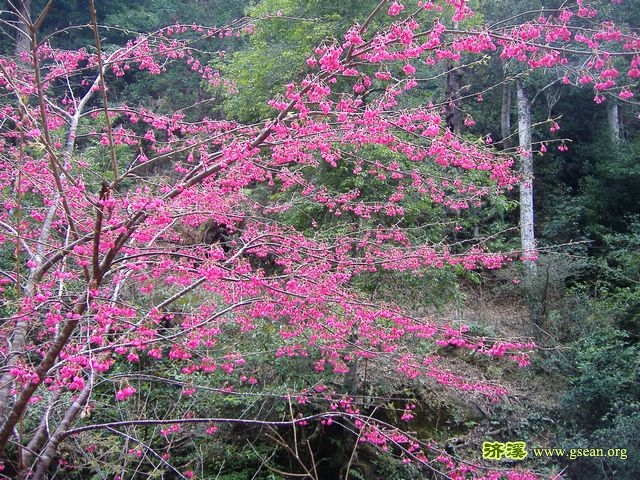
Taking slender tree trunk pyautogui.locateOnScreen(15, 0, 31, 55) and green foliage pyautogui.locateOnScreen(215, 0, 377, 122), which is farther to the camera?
green foliage pyautogui.locateOnScreen(215, 0, 377, 122)

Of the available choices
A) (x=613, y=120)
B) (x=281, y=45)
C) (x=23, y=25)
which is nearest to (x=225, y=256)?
(x=281, y=45)

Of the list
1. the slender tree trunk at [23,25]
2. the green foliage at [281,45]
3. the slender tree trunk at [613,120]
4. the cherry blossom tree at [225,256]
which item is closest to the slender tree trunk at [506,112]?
the slender tree trunk at [613,120]

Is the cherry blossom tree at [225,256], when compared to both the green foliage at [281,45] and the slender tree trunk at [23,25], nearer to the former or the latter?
the slender tree trunk at [23,25]

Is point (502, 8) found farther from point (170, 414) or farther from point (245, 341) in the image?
point (170, 414)

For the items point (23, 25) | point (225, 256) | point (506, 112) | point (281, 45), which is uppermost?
point (23, 25)

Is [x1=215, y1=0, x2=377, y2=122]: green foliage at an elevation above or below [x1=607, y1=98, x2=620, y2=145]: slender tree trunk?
above

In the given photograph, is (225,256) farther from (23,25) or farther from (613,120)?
(613,120)

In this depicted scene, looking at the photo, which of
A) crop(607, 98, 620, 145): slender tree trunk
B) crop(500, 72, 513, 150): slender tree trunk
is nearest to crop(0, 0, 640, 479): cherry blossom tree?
crop(500, 72, 513, 150): slender tree trunk

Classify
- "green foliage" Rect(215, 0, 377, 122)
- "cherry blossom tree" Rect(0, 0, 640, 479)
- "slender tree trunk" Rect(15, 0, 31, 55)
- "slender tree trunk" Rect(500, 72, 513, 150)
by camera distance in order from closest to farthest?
"slender tree trunk" Rect(15, 0, 31, 55)
"cherry blossom tree" Rect(0, 0, 640, 479)
"green foliage" Rect(215, 0, 377, 122)
"slender tree trunk" Rect(500, 72, 513, 150)

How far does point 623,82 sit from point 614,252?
404 centimetres

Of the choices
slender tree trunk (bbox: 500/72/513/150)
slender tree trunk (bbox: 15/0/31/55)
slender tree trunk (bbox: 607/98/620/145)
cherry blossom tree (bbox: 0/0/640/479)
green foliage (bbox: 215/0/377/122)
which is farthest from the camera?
slender tree trunk (bbox: 500/72/513/150)

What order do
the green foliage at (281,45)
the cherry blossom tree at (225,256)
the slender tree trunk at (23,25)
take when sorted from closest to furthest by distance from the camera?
1. the slender tree trunk at (23,25)
2. the cherry blossom tree at (225,256)
3. the green foliage at (281,45)

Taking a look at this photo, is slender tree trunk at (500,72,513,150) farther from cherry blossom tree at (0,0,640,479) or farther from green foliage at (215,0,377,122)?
cherry blossom tree at (0,0,640,479)

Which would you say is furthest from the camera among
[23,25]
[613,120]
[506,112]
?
[506,112]
